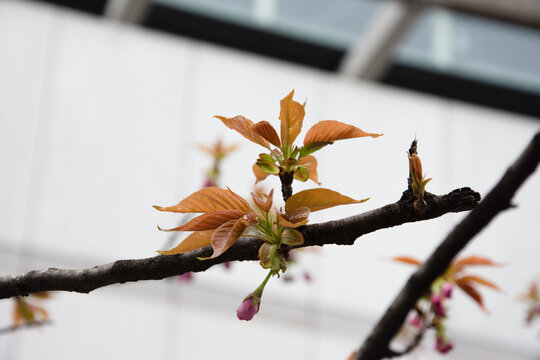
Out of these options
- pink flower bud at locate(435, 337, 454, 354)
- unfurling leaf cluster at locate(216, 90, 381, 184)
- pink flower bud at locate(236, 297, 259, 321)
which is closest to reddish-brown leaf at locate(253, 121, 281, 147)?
unfurling leaf cluster at locate(216, 90, 381, 184)

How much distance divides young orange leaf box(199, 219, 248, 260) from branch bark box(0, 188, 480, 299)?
0.01 meters

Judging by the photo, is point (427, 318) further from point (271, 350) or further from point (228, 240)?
point (271, 350)

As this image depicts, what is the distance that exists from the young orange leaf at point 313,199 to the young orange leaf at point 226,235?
43mm

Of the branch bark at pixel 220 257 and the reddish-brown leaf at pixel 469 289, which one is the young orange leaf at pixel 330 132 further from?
the reddish-brown leaf at pixel 469 289

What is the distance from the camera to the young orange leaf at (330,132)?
54 cm

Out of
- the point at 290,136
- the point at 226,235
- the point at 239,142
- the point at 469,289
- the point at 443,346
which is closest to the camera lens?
the point at 226,235

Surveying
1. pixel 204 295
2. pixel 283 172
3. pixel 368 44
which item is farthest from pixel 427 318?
pixel 368 44

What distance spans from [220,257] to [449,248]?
0.43 meters

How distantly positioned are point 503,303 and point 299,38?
2.06 m

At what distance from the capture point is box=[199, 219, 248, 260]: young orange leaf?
0.47 meters

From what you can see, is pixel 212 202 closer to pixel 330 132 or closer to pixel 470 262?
pixel 330 132

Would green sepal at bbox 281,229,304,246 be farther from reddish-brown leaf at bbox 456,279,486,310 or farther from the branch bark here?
reddish-brown leaf at bbox 456,279,486,310

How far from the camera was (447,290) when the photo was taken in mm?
1057

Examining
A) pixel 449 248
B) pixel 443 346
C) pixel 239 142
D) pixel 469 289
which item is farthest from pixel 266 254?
pixel 239 142
